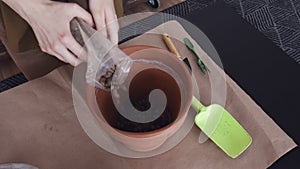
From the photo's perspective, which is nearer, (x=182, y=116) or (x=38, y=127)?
(x=182, y=116)

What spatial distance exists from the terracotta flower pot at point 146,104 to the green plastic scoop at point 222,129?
0.08 metres

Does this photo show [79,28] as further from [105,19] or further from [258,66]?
A: [258,66]

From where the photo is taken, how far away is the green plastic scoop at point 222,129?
0.58m

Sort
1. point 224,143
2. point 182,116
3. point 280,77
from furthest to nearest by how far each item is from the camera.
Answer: point 280,77
point 224,143
point 182,116

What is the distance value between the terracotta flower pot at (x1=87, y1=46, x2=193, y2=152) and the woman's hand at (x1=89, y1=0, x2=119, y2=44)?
8cm

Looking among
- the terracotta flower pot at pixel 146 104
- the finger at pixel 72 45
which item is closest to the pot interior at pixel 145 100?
the terracotta flower pot at pixel 146 104

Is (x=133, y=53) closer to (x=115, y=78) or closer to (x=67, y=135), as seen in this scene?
(x=115, y=78)

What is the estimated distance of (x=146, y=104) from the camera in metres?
0.57

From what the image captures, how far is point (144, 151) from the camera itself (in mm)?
566

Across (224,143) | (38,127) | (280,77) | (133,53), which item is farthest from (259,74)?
(38,127)

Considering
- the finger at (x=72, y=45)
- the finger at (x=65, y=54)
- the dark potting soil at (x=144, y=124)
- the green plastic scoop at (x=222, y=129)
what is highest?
the finger at (x=72, y=45)

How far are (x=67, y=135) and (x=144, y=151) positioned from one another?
132 millimetres

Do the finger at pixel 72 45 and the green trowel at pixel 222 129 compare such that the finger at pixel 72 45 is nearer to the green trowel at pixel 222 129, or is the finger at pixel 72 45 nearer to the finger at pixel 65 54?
the finger at pixel 65 54

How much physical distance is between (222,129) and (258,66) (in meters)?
0.20
